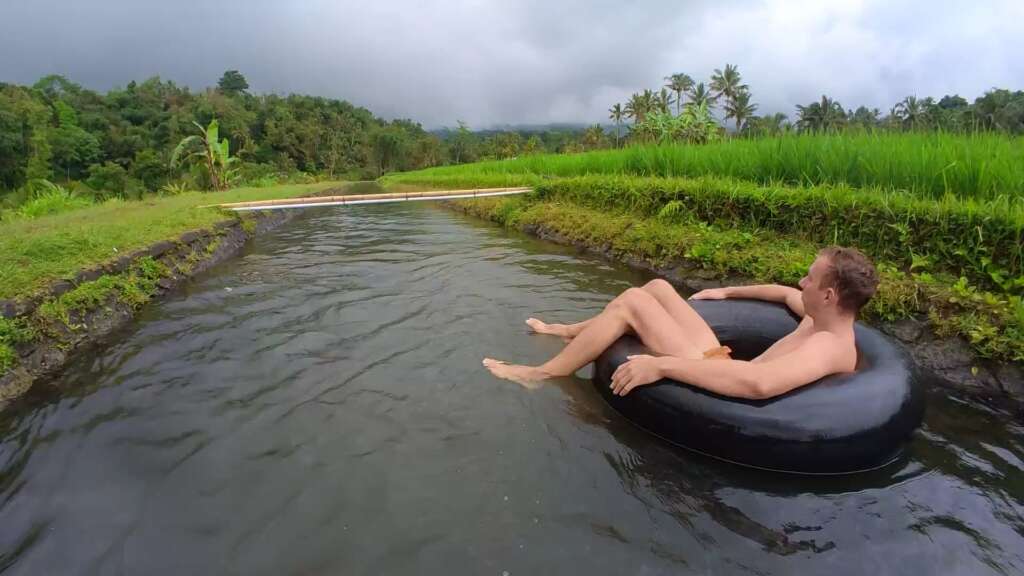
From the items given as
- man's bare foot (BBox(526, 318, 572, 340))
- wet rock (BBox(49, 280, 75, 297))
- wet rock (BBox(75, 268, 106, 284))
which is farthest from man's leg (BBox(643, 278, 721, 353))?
wet rock (BBox(75, 268, 106, 284))

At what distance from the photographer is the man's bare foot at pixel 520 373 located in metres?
3.47

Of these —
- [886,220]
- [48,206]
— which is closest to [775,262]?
[886,220]

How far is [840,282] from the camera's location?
2543 mm

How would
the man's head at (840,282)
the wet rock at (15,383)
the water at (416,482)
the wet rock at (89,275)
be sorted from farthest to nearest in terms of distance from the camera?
the wet rock at (89,275) → the wet rock at (15,383) → the man's head at (840,282) → the water at (416,482)

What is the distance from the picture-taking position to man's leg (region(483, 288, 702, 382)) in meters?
3.02

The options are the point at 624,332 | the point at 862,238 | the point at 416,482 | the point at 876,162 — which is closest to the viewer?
the point at 416,482

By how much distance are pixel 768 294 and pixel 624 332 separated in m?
1.10

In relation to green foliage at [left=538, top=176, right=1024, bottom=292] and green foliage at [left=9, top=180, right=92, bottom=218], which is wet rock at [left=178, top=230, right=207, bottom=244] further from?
green foliage at [left=9, top=180, right=92, bottom=218]

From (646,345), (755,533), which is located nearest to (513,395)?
(646,345)

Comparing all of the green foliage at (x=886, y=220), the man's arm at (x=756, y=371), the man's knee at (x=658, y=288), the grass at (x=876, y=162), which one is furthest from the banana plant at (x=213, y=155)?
the man's arm at (x=756, y=371)

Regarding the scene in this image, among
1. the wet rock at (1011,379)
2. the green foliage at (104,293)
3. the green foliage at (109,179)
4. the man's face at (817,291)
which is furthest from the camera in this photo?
the green foliage at (109,179)

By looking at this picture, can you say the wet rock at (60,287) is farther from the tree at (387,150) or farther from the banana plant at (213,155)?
the tree at (387,150)

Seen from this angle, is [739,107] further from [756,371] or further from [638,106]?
[756,371]

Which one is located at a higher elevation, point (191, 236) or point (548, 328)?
point (191, 236)
